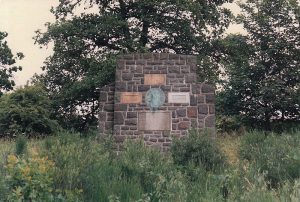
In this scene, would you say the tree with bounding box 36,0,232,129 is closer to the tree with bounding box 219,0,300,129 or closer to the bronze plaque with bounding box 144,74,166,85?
the tree with bounding box 219,0,300,129

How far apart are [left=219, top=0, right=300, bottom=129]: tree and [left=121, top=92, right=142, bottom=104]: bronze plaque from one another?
6.65 m

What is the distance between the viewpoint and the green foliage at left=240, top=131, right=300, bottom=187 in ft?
26.3

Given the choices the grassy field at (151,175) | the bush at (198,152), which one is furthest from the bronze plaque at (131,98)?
the bush at (198,152)

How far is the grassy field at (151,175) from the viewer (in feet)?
20.9

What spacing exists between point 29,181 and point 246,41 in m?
15.4

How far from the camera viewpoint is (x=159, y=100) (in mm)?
13305

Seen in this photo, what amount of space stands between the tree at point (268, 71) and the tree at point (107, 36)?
7.95 feet

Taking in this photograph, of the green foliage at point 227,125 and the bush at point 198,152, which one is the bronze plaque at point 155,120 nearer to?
the bush at point 198,152

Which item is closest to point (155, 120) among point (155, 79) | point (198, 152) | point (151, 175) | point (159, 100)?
point (159, 100)

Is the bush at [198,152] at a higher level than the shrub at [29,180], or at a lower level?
higher

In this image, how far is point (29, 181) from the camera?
6.40 m

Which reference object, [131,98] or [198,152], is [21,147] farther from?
[131,98]

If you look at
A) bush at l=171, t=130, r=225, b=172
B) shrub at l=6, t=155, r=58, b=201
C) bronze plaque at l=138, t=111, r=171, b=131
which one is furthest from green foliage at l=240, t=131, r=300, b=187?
shrub at l=6, t=155, r=58, b=201

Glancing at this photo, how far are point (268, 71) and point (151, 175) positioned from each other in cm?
1238
